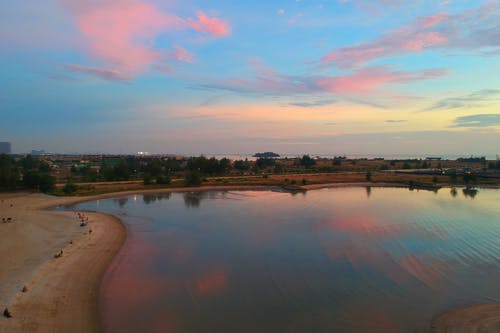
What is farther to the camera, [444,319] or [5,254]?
[5,254]

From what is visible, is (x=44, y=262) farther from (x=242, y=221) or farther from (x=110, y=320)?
(x=242, y=221)

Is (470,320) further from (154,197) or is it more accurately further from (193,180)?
(193,180)

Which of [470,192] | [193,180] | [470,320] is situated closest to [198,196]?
[193,180]

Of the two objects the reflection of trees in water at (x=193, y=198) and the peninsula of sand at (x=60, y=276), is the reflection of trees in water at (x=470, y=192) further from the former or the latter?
the peninsula of sand at (x=60, y=276)

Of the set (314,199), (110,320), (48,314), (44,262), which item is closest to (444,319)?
(110,320)

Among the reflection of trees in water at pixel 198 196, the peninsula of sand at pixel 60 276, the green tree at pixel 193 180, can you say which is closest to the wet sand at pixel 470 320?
the peninsula of sand at pixel 60 276

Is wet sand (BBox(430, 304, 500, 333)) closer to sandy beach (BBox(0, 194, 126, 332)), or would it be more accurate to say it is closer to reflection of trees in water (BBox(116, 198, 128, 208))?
sandy beach (BBox(0, 194, 126, 332))

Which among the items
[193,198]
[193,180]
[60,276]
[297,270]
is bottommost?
[297,270]
